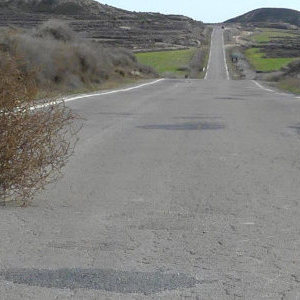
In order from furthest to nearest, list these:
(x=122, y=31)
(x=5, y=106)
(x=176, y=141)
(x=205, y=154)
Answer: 1. (x=122, y=31)
2. (x=176, y=141)
3. (x=205, y=154)
4. (x=5, y=106)

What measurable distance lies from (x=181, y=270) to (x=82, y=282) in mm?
A: 865

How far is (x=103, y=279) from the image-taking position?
6.34m

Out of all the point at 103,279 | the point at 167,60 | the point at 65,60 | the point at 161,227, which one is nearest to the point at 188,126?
the point at 161,227

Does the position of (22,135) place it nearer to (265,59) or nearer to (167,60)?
(167,60)

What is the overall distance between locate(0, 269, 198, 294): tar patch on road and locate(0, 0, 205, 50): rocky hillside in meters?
94.7

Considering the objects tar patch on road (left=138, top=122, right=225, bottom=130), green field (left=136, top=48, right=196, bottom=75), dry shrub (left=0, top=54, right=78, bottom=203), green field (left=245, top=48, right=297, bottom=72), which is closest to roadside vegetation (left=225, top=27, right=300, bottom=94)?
green field (left=245, top=48, right=297, bottom=72)

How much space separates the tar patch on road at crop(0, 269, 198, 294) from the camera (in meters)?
6.14

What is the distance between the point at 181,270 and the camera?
6637 millimetres

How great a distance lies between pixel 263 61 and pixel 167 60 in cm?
1228

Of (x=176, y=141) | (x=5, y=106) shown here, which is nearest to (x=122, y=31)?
(x=176, y=141)

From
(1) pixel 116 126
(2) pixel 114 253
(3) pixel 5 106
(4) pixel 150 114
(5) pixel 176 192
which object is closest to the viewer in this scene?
(2) pixel 114 253

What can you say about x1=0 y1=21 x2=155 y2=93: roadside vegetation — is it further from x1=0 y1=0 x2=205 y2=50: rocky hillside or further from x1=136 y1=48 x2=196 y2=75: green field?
x1=0 y1=0 x2=205 y2=50: rocky hillside

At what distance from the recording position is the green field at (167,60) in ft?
A: 296

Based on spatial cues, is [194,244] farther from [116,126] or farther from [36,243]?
[116,126]
